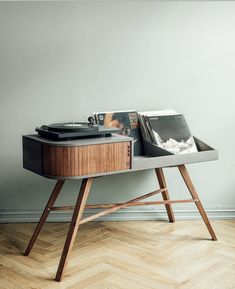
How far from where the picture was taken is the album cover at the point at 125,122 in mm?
2824

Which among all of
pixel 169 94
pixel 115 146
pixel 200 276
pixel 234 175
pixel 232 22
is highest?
pixel 232 22

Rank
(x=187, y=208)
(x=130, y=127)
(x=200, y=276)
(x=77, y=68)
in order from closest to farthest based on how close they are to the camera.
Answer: (x=200, y=276)
(x=130, y=127)
(x=77, y=68)
(x=187, y=208)

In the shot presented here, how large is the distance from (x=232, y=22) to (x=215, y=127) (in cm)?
65

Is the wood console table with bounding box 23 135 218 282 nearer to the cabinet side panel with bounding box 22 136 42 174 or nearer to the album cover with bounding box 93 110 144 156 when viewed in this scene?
the cabinet side panel with bounding box 22 136 42 174

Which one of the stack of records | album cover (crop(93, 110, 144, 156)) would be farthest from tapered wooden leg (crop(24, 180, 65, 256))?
the stack of records

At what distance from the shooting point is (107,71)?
3.15 meters

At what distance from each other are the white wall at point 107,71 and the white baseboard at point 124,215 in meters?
0.01

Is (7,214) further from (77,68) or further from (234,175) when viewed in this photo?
(234,175)

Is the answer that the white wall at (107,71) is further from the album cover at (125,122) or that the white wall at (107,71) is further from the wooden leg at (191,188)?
the wooden leg at (191,188)

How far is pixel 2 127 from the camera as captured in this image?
→ 315 cm

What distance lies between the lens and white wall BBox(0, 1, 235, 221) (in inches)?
121

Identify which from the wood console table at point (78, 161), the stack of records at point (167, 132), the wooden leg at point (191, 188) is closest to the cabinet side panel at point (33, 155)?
the wood console table at point (78, 161)

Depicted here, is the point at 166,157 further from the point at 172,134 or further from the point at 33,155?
the point at 33,155

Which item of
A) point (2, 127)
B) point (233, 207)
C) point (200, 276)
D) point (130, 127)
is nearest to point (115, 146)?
point (130, 127)
